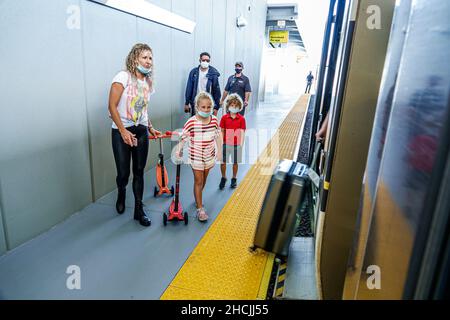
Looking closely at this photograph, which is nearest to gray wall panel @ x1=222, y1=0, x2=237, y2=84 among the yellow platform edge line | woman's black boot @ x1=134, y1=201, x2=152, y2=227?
woman's black boot @ x1=134, y1=201, x2=152, y2=227

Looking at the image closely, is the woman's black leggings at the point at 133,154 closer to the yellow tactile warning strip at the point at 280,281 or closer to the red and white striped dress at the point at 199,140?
the red and white striped dress at the point at 199,140

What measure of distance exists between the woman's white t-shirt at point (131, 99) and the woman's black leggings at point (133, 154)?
9cm

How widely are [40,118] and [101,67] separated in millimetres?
992

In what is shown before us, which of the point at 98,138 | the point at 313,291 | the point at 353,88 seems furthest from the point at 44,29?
the point at 313,291

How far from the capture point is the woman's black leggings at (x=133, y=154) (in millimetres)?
3092

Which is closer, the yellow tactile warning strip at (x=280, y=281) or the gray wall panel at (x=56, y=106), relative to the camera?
the yellow tactile warning strip at (x=280, y=281)

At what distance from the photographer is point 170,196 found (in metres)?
3.93

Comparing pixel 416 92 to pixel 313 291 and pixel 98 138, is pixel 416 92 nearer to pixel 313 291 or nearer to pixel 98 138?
pixel 313 291

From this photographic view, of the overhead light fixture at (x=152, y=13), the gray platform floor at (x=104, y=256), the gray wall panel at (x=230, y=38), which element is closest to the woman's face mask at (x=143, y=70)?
the overhead light fixture at (x=152, y=13)

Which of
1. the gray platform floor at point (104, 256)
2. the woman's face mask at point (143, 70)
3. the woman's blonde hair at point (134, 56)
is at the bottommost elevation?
the gray platform floor at point (104, 256)

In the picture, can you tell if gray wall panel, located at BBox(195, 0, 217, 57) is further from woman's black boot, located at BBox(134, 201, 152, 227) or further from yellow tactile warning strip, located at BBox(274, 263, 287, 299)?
yellow tactile warning strip, located at BBox(274, 263, 287, 299)

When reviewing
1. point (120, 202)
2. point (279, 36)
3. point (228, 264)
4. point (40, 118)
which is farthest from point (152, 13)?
point (279, 36)

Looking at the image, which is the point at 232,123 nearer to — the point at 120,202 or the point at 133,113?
the point at 133,113

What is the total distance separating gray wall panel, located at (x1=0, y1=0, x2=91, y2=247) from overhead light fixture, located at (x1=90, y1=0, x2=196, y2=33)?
2.58ft
